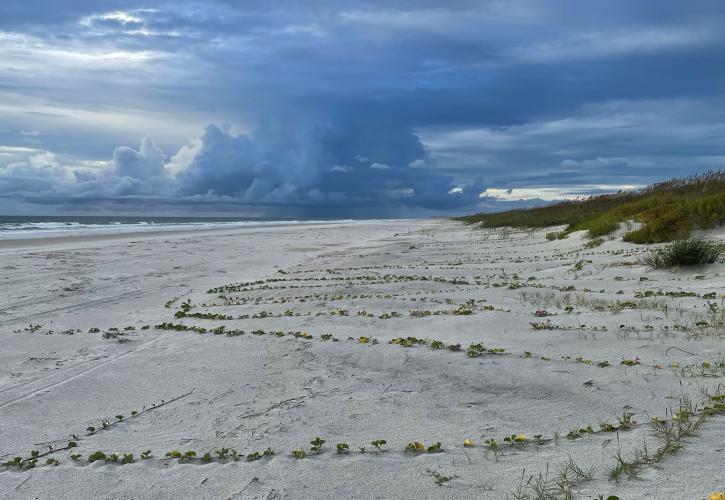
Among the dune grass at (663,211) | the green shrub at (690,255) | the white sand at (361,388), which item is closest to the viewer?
the white sand at (361,388)

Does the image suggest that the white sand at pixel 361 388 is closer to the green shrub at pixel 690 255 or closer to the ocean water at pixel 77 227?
the green shrub at pixel 690 255

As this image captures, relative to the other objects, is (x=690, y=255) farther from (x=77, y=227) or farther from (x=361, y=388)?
(x=77, y=227)

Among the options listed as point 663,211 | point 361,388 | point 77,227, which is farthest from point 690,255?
point 77,227

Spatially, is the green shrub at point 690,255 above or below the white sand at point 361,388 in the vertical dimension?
above

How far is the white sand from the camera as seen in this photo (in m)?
3.78

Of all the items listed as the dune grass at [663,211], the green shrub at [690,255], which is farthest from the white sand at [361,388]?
the dune grass at [663,211]

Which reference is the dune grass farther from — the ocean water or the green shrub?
the ocean water

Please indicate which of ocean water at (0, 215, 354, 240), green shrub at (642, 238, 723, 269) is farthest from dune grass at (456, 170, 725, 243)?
ocean water at (0, 215, 354, 240)

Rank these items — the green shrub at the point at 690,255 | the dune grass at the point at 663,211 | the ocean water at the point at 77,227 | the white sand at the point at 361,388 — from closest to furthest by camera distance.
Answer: the white sand at the point at 361,388, the green shrub at the point at 690,255, the dune grass at the point at 663,211, the ocean water at the point at 77,227

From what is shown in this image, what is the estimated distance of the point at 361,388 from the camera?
222 inches

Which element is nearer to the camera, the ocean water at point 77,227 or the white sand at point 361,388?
the white sand at point 361,388

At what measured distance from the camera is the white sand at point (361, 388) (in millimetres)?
3779

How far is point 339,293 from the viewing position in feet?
37.7

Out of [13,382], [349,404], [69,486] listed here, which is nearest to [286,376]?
[349,404]
